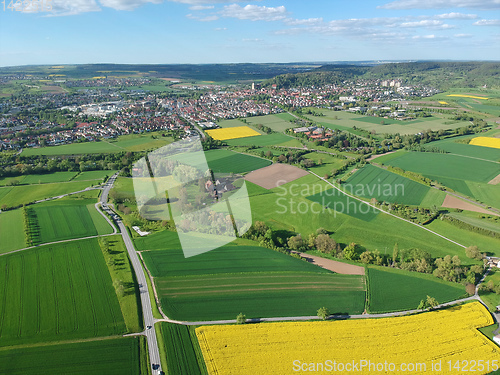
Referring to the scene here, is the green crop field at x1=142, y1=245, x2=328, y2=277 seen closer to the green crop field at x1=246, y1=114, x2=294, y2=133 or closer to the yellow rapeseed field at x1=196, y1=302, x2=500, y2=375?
the yellow rapeseed field at x1=196, y1=302, x2=500, y2=375

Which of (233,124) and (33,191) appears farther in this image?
(233,124)

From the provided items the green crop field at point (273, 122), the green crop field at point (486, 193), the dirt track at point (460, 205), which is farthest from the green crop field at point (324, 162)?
the green crop field at point (273, 122)

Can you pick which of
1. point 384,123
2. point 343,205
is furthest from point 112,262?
point 384,123

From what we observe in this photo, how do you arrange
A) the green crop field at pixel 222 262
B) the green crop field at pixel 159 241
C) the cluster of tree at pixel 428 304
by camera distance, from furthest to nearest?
the green crop field at pixel 159 241
the green crop field at pixel 222 262
the cluster of tree at pixel 428 304

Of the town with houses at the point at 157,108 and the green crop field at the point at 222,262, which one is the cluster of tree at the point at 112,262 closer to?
the green crop field at the point at 222,262

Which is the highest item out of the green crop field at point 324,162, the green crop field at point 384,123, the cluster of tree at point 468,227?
the green crop field at point 384,123

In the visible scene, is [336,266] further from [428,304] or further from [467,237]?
[467,237]
